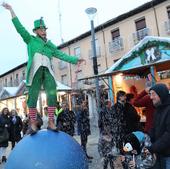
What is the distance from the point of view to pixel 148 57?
11328mm

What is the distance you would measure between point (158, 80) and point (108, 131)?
4.87 meters

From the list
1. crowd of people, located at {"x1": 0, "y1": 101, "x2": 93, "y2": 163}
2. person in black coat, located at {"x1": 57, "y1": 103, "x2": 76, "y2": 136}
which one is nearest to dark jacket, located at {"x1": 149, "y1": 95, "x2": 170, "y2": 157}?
crowd of people, located at {"x1": 0, "y1": 101, "x2": 93, "y2": 163}

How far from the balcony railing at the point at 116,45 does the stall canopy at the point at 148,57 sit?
18.3m

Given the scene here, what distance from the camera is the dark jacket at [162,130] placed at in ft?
12.7

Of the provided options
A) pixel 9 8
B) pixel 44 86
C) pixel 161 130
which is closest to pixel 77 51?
pixel 44 86

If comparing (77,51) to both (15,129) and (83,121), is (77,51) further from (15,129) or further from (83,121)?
(83,121)

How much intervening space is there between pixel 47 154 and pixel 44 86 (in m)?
1.51

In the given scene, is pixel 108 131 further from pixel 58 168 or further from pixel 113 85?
pixel 113 85

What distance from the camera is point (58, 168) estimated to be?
3.53m

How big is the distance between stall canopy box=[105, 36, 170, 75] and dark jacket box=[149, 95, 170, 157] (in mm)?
6648

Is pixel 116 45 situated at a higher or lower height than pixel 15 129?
higher

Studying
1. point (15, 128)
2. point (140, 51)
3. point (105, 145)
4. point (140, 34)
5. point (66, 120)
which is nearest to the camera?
point (105, 145)

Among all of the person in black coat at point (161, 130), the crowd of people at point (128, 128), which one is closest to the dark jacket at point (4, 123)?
the crowd of people at point (128, 128)

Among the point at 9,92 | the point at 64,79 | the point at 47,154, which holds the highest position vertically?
the point at 64,79
